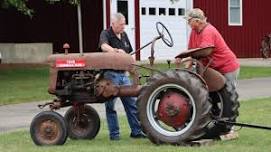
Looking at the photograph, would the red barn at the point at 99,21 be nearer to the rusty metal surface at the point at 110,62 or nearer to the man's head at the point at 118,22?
the man's head at the point at 118,22

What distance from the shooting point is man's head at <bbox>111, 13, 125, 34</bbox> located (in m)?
10.8

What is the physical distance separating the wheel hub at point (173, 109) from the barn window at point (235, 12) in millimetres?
25832

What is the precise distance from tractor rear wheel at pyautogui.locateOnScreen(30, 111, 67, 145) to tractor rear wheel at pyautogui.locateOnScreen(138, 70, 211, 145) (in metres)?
1.11

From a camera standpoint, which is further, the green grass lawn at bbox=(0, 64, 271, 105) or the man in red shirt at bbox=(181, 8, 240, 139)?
the green grass lawn at bbox=(0, 64, 271, 105)

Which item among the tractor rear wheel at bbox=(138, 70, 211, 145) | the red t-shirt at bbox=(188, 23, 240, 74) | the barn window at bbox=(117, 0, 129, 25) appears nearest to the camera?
the tractor rear wheel at bbox=(138, 70, 211, 145)

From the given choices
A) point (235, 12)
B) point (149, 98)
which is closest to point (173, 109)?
point (149, 98)

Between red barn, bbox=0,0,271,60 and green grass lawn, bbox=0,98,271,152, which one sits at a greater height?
red barn, bbox=0,0,271,60

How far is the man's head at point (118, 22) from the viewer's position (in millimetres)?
10844

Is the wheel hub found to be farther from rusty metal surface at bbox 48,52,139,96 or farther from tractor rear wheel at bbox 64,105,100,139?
tractor rear wheel at bbox 64,105,100,139

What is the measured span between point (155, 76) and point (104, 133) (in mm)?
2274

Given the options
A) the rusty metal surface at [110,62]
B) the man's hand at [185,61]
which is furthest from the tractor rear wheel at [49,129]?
the man's hand at [185,61]

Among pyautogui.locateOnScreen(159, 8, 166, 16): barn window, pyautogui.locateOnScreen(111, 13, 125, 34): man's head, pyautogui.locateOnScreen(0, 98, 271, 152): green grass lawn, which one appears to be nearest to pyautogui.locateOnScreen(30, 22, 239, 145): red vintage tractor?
pyautogui.locateOnScreen(0, 98, 271, 152): green grass lawn

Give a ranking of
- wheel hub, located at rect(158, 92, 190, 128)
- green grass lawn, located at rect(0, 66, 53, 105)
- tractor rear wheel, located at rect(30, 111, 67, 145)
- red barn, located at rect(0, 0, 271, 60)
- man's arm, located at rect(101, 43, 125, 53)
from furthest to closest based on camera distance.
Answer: red barn, located at rect(0, 0, 271, 60)
green grass lawn, located at rect(0, 66, 53, 105)
man's arm, located at rect(101, 43, 125, 53)
tractor rear wheel, located at rect(30, 111, 67, 145)
wheel hub, located at rect(158, 92, 190, 128)

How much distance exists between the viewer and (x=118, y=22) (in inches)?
428
